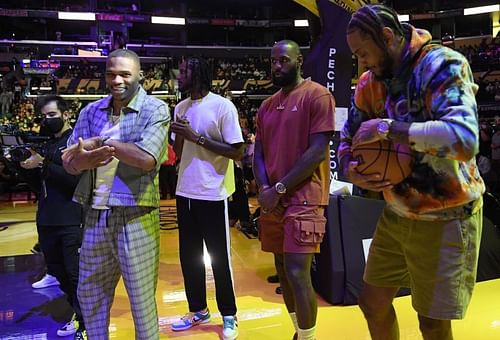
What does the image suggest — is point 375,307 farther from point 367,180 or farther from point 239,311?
point 239,311

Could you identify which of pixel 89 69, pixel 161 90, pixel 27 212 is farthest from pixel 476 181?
pixel 89 69

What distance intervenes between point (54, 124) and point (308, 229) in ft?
5.61

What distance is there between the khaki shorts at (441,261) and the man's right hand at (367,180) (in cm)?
16

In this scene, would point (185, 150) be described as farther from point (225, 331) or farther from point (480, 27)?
point (480, 27)

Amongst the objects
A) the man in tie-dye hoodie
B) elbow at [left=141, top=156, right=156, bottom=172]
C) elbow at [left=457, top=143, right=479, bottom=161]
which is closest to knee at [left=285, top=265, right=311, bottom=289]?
the man in tie-dye hoodie

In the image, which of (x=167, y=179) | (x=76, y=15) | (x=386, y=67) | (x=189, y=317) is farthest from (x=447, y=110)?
(x=76, y=15)

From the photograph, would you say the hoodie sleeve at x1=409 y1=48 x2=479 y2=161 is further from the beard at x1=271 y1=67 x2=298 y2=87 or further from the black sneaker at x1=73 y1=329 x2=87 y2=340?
the black sneaker at x1=73 y1=329 x2=87 y2=340

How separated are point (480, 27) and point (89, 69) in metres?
16.1

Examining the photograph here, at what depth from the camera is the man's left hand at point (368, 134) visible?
1.57 m

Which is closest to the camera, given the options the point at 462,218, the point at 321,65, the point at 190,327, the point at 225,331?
the point at 462,218

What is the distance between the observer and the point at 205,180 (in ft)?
9.44

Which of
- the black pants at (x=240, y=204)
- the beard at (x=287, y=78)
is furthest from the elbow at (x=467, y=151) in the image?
the black pants at (x=240, y=204)

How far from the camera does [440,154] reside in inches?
56.1

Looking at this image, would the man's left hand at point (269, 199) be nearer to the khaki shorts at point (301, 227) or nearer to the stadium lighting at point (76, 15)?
the khaki shorts at point (301, 227)
